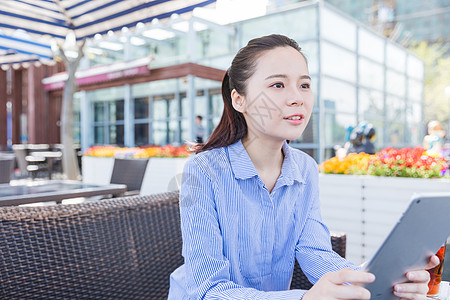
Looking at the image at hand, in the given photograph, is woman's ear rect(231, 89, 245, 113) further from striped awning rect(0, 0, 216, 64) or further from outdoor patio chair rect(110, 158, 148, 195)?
outdoor patio chair rect(110, 158, 148, 195)

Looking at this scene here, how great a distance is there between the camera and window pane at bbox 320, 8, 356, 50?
9617 millimetres

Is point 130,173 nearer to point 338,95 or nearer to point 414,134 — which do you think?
point 338,95

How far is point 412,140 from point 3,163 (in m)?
15.2

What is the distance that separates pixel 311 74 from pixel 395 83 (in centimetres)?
588

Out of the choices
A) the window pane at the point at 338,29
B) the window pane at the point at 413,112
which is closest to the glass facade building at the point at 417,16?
the window pane at the point at 413,112

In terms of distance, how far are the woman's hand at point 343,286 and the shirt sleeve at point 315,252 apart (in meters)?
0.37

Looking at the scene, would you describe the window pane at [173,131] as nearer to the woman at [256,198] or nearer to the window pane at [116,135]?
the window pane at [116,135]

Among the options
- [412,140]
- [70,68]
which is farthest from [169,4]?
[412,140]

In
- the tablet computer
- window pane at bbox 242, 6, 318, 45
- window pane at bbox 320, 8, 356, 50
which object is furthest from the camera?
window pane at bbox 320, 8, 356, 50

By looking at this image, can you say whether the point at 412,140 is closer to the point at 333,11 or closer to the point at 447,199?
the point at 333,11

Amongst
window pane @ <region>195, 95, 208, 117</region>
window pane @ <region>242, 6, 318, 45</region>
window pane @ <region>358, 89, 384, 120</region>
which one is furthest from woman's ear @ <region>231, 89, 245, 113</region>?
window pane @ <region>358, 89, 384, 120</region>

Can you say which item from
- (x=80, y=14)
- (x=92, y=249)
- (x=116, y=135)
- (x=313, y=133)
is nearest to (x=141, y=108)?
(x=116, y=135)

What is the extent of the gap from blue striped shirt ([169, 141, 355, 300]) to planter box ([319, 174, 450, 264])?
2.16m

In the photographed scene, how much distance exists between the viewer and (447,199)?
2.21 feet
